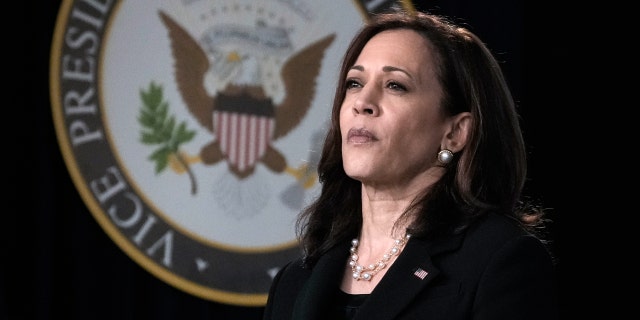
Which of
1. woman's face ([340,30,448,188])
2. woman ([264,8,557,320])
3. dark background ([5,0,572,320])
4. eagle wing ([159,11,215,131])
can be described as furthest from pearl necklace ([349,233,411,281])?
eagle wing ([159,11,215,131])

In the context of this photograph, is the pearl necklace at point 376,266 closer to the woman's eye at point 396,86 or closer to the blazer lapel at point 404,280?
the blazer lapel at point 404,280

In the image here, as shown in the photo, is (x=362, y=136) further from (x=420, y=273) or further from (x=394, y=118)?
(x=420, y=273)

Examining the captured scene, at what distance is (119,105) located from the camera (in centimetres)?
351

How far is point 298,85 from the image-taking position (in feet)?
11.9

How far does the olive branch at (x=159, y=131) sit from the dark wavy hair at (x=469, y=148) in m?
1.32

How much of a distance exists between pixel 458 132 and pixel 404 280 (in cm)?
33

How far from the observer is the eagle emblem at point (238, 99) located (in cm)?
357

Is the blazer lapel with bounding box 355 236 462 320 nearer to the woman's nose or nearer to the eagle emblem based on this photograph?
the woman's nose

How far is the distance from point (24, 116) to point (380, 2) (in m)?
1.17

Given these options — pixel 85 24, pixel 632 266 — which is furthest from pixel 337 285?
pixel 632 266

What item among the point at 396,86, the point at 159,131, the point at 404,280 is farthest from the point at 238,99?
the point at 404,280

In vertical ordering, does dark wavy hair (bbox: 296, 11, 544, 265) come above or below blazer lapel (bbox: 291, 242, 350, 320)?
above

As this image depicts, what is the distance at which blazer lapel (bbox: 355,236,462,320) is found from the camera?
1988 millimetres

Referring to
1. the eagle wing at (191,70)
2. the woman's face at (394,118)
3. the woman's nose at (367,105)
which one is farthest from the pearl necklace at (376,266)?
the eagle wing at (191,70)
